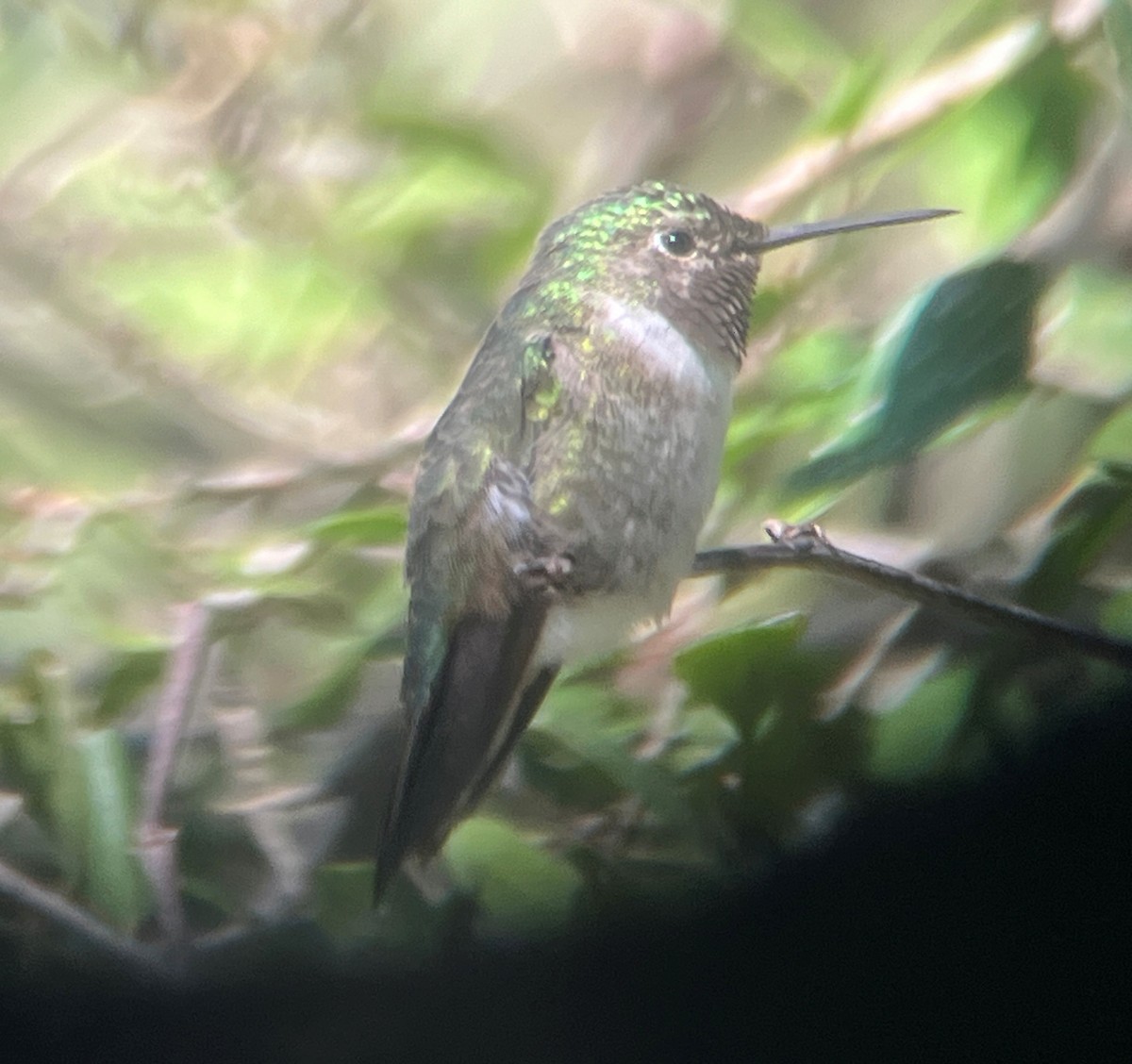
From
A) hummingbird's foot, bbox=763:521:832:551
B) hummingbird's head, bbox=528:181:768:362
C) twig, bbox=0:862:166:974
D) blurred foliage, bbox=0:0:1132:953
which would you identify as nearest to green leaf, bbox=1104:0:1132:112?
blurred foliage, bbox=0:0:1132:953

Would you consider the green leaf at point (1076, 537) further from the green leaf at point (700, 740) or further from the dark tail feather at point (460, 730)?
the dark tail feather at point (460, 730)

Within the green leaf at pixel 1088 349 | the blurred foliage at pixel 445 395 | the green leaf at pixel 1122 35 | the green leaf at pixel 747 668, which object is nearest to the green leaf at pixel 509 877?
the blurred foliage at pixel 445 395

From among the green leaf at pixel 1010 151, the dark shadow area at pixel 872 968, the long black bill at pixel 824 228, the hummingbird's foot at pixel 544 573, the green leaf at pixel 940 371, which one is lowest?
the dark shadow area at pixel 872 968

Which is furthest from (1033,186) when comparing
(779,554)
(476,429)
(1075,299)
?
(476,429)

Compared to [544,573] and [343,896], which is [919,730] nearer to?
[544,573]

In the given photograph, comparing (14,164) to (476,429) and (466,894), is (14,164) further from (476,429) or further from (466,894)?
(466,894)

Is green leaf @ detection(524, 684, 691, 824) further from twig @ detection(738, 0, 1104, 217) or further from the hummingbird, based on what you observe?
twig @ detection(738, 0, 1104, 217)
